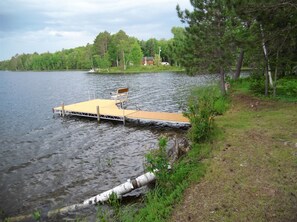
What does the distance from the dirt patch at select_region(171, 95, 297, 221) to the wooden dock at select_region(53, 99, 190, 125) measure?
7686 mm

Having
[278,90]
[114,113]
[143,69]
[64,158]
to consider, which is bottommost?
[64,158]

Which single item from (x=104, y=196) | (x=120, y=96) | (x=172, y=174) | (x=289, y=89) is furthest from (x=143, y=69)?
(x=172, y=174)

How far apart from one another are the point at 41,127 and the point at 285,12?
668 inches

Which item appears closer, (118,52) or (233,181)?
(233,181)

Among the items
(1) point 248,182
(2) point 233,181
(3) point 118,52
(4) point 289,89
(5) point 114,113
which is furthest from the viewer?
(3) point 118,52

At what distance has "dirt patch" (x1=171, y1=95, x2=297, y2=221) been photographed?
18.2 feet

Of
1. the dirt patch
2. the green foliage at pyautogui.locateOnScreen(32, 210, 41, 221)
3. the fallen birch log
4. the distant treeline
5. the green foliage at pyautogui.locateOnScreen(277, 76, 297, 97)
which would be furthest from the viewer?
the distant treeline

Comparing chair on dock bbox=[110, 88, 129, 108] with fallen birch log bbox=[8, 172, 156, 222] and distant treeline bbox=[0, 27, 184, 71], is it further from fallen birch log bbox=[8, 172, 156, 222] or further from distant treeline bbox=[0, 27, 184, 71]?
distant treeline bbox=[0, 27, 184, 71]

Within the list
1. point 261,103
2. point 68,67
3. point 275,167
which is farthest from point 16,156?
point 68,67

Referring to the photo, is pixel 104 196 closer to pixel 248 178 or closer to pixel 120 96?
pixel 248 178

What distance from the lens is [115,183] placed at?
10484mm

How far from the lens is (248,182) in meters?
6.68

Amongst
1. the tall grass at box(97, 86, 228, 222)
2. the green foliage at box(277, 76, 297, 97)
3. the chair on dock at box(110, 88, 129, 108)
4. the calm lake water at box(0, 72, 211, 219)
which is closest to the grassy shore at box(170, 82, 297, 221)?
the tall grass at box(97, 86, 228, 222)

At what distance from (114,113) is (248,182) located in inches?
594
